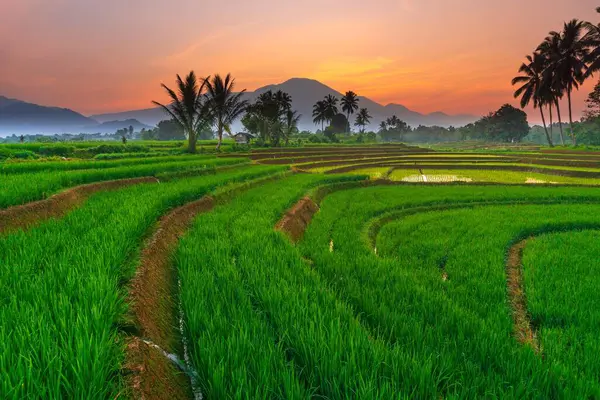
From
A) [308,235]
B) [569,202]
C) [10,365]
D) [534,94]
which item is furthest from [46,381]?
[534,94]

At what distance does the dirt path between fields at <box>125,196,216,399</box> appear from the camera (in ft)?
5.74

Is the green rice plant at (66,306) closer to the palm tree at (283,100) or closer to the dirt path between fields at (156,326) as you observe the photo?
the dirt path between fields at (156,326)

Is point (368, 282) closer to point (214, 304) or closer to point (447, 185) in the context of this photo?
point (214, 304)

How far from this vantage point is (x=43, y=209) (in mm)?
4992

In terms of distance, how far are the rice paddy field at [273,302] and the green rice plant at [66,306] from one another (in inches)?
0.6

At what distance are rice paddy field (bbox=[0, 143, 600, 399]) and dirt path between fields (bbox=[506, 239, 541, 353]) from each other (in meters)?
0.03

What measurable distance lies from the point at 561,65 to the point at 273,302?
44.1 metres

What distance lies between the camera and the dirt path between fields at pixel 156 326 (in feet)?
5.74

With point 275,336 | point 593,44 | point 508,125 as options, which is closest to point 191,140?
point 275,336

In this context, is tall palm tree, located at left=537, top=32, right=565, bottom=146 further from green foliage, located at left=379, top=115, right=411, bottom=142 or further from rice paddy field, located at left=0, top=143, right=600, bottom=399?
green foliage, located at left=379, top=115, right=411, bottom=142

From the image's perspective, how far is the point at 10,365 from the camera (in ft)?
4.55

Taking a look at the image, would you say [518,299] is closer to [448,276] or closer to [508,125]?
[448,276]

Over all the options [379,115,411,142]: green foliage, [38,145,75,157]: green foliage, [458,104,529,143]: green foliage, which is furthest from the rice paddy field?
[379,115,411,142]: green foliage

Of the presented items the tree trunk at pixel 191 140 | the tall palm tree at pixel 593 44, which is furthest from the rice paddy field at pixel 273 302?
the tall palm tree at pixel 593 44
